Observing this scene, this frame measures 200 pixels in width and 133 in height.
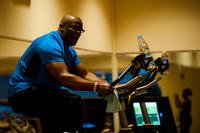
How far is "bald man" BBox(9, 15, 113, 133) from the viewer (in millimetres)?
2205

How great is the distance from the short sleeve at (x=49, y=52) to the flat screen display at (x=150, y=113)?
5.80 ft

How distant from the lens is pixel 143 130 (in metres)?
3.22

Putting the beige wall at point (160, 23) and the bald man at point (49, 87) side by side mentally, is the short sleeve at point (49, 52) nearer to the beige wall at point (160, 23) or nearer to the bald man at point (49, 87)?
the bald man at point (49, 87)

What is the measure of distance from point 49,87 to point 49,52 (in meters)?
0.22

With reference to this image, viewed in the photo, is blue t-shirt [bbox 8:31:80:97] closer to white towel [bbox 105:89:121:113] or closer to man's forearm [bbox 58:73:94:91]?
man's forearm [bbox 58:73:94:91]

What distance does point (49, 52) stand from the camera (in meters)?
2.21

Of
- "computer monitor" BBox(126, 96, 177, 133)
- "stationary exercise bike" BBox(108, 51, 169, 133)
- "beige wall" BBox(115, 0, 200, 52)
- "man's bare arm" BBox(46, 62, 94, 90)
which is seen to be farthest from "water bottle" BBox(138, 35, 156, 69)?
"beige wall" BBox(115, 0, 200, 52)

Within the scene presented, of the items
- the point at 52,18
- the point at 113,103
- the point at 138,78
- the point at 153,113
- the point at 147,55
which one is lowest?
the point at 153,113

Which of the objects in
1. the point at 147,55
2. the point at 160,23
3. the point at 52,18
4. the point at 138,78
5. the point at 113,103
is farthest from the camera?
the point at 160,23

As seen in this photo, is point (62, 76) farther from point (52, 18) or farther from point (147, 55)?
point (52, 18)

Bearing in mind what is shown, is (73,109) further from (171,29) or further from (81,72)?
(171,29)

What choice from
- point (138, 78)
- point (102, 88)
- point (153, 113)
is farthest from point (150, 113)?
point (102, 88)

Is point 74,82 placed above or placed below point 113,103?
above

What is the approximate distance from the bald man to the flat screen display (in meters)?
1.60
